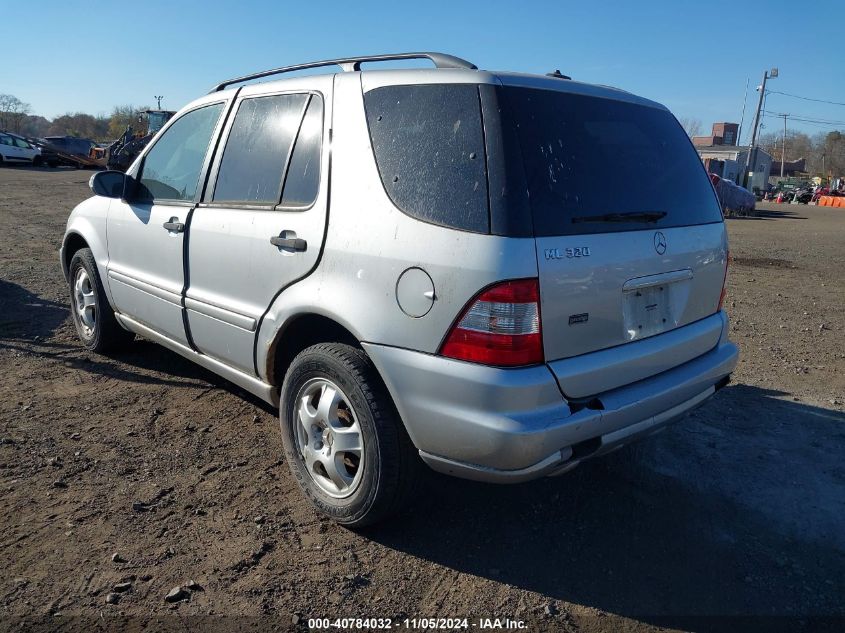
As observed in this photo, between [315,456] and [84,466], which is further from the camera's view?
[84,466]

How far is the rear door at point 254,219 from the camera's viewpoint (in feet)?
10.4

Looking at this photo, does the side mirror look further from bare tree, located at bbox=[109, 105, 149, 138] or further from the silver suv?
bare tree, located at bbox=[109, 105, 149, 138]

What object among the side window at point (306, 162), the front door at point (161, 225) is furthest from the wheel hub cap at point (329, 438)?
the front door at point (161, 225)

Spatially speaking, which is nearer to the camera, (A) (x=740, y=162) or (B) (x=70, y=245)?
(B) (x=70, y=245)

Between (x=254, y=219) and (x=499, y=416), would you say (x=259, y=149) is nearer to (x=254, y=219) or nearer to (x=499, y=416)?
(x=254, y=219)

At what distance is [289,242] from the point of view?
10.3 ft

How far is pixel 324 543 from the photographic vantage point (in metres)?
2.97

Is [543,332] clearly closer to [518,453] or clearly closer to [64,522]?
[518,453]

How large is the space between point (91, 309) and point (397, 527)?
351cm

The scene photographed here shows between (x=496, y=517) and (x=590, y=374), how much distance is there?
990mm

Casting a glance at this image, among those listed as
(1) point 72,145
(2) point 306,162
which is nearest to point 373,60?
(2) point 306,162

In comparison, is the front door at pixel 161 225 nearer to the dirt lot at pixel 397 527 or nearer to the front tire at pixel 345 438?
the dirt lot at pixel 397 527

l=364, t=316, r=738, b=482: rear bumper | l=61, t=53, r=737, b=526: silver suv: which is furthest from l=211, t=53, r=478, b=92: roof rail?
l=364, t=316, r=738, b=482: rear bumper

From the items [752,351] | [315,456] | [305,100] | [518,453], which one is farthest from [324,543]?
[752,351]
